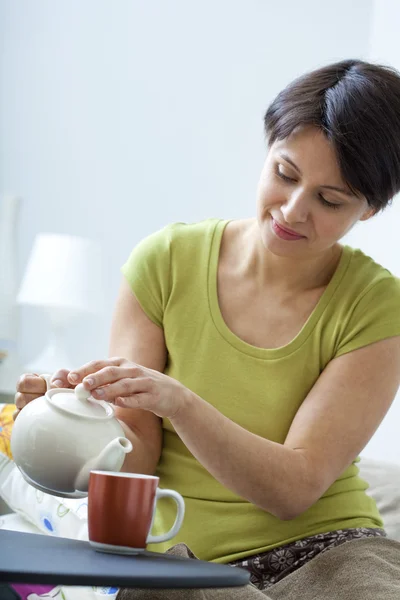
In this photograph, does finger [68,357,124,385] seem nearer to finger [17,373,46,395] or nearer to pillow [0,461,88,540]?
finger [17,373,46,395]

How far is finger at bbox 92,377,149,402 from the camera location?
1.07m

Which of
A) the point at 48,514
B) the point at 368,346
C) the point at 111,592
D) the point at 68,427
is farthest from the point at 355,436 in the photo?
the point at 48,514

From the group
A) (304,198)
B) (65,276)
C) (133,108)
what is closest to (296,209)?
(304,198)

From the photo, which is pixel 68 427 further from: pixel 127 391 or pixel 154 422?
pixel 154 422

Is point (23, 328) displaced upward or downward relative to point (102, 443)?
downward

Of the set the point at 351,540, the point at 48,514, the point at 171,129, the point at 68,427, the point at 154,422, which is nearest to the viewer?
the point at 68,427

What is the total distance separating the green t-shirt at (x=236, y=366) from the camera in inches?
56.5

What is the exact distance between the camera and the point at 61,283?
3098 mm

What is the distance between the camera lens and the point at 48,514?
1831mm

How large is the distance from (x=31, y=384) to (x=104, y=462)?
0.23 m

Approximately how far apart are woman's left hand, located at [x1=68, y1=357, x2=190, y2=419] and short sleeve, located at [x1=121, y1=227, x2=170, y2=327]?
1.26 feet

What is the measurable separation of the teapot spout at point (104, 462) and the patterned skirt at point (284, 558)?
0.43 m

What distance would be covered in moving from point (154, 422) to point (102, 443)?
17.8 inches

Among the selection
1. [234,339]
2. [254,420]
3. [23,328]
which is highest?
[234,339]
